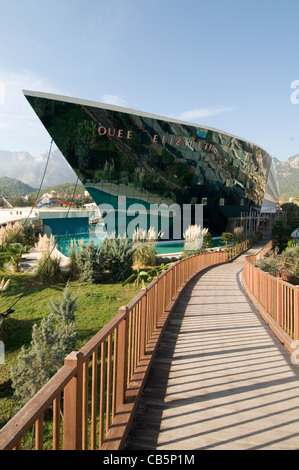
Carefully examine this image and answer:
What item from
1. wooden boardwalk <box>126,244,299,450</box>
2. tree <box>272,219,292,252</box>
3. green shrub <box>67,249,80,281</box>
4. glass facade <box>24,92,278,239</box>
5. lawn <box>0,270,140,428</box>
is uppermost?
glass facade <box>24,92,278,239</box>

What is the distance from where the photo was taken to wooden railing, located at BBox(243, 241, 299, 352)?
4488 millimetres

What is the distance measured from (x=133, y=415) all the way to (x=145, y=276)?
940cm

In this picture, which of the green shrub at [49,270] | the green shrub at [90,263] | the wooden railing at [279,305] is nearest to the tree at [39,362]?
the wooden railing at [279,305]

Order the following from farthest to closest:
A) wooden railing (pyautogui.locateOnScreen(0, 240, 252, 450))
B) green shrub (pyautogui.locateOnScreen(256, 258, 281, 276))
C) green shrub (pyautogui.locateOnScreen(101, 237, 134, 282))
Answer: green shrub (pyautogui.locateOnScreen(256, 258, 281, 276)) → green shrub (pyautogui.locateOnScreen(101, 237, 134, 282)) → wooden railing (pyautogui.locateOnScreen(0, 240, 252, 450))

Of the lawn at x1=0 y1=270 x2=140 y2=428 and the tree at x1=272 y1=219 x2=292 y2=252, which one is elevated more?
the tree at x1=272 y1=219 x2=292 y2=252

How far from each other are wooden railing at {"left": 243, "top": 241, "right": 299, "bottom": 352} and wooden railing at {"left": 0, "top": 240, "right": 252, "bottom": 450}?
1.92m

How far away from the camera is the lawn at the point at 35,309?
221 inches

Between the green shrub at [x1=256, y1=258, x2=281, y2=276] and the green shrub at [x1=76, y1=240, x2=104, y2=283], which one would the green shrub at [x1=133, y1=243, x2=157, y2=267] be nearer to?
the green shrub at [x1=76, y1=240, x2=104, y2=283]

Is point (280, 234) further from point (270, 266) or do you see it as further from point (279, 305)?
point (279, 305)

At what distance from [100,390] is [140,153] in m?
18.7

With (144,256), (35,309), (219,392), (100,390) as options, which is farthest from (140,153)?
(100,390)

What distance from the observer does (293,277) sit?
12.8 metres

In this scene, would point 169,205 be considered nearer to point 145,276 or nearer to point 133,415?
point 145,276

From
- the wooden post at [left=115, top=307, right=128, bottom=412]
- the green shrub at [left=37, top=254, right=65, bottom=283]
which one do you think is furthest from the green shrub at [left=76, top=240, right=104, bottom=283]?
the wooden post at [left=115, top=307, right=128, bottom=412]
